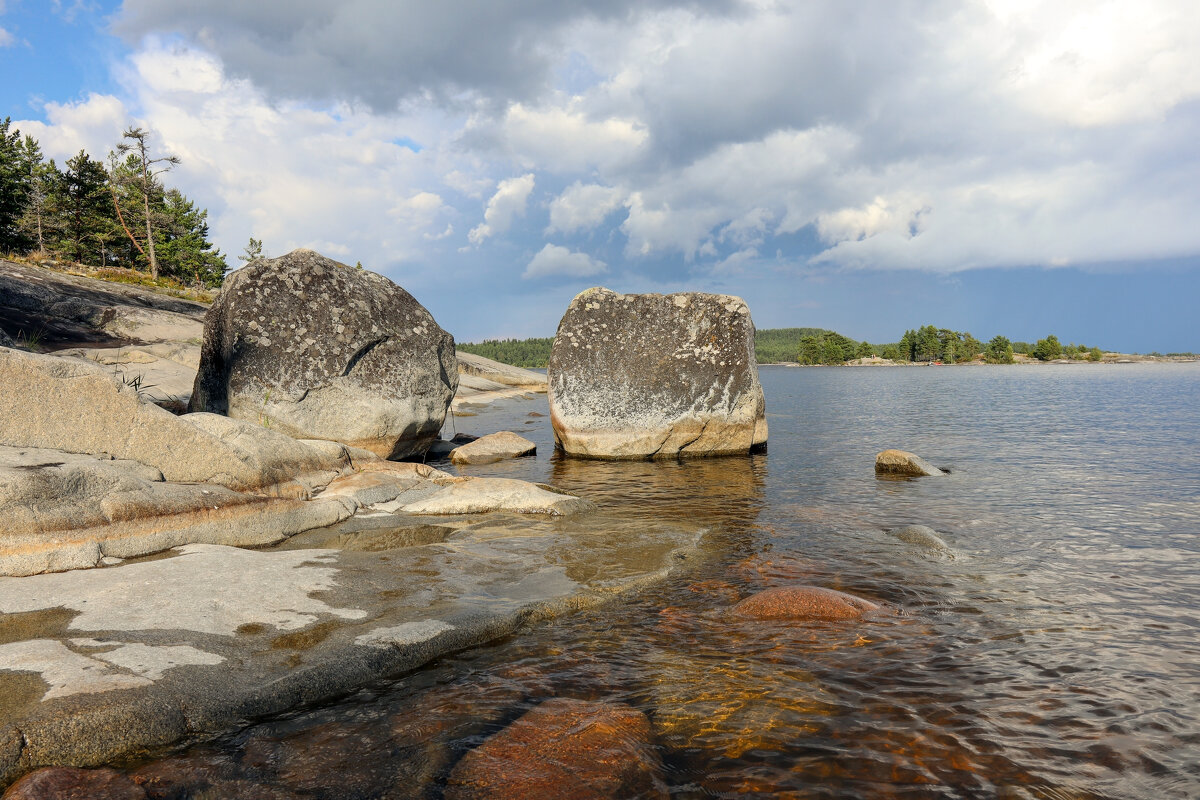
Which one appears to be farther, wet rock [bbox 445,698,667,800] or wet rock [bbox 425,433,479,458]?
wet rock [bbox 425,433,479,458]

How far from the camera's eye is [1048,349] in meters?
170

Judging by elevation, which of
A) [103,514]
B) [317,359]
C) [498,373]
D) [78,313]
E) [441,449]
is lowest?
[441,449]

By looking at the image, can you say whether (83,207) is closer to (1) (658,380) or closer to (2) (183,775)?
(1) (658,380)

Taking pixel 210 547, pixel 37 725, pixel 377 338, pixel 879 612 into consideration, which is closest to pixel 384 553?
pixel 210 547

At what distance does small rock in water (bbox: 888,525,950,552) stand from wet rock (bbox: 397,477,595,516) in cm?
489

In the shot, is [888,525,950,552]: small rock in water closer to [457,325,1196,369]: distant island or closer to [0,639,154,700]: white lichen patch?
[0,639,154,700]: white lichen patch

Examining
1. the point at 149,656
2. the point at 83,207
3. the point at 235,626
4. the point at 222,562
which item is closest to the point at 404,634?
the point at 235,626

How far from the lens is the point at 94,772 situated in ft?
11.0

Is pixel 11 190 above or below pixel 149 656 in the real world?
above

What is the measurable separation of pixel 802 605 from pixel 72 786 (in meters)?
5.67

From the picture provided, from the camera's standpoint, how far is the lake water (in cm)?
379

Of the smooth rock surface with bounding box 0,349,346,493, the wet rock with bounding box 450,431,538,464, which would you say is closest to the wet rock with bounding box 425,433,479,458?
the wet rock with bounding box 450,431,538,464

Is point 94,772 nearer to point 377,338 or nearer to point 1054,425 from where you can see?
point 377,338

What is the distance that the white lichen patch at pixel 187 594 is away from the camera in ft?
16.7
